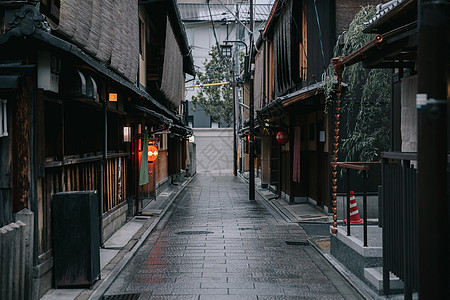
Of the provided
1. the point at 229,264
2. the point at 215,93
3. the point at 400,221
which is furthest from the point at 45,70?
the point at 215,93

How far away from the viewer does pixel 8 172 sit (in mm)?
8102

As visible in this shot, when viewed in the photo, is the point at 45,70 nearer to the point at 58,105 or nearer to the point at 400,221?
the point at 58,105

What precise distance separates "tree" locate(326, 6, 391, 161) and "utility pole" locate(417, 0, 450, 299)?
34.7 feet

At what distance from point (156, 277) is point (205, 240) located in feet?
14.2

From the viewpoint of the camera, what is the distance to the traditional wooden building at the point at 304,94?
18547 mm

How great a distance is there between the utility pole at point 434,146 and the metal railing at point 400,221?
2.48 metres

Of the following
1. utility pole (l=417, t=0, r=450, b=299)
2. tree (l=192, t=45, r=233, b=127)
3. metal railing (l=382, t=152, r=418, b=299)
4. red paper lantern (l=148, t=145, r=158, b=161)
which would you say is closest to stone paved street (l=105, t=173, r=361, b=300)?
metal railing (l=382, t=152, r=418, b=299)

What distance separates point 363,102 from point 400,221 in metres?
10.2

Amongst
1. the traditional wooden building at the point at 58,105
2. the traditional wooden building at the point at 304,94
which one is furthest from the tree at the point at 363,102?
the traditional wooden building at the point at 58,105

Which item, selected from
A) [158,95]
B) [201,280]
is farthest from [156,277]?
[158,95]

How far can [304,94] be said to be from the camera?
17484 mm

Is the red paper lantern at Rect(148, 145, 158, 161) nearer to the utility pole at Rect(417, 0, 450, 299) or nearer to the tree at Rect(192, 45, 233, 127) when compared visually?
the utility pole at Rect(417, 0, 450, 299)

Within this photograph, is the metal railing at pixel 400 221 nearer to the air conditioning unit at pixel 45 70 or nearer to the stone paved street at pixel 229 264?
the stone paved street at pixel 229 264

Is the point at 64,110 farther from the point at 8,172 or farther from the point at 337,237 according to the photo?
the point at 337,237
